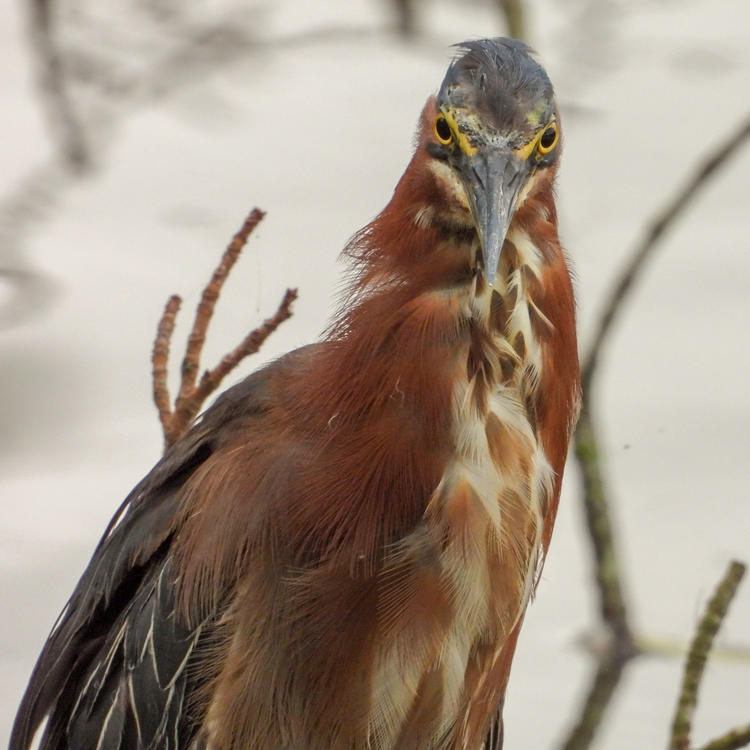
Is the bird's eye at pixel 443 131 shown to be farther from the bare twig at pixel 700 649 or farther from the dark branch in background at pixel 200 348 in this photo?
the bare twig at pixel 700 649

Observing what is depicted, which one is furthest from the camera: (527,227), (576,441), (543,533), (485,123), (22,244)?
(22,244)

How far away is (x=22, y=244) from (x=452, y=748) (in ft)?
10.4

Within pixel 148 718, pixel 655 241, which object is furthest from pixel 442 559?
pixel 655 241

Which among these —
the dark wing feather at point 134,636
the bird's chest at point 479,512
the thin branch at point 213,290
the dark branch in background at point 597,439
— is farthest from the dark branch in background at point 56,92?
the bird's chest at point 479,512

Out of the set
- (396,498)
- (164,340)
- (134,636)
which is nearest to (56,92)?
(164,340)

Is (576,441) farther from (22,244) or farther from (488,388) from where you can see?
(22,244)

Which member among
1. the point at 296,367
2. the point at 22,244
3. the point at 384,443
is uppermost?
the point at 22,244

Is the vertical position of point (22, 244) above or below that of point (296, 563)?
above

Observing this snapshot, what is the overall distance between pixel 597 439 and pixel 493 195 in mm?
1529

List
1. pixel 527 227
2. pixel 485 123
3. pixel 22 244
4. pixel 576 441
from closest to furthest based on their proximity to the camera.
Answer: pixel 485 123
pixel 527 227
pixel 576 441
pixel 22 244

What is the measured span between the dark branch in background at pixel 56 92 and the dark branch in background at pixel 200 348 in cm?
318

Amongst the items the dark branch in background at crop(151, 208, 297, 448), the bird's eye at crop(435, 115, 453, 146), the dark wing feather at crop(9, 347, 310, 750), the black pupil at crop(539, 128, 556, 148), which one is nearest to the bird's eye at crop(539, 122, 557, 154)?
the black pupil at crop(539, 128, 556, 148)

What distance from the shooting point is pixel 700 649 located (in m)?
2.50

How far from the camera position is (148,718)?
2.54m
